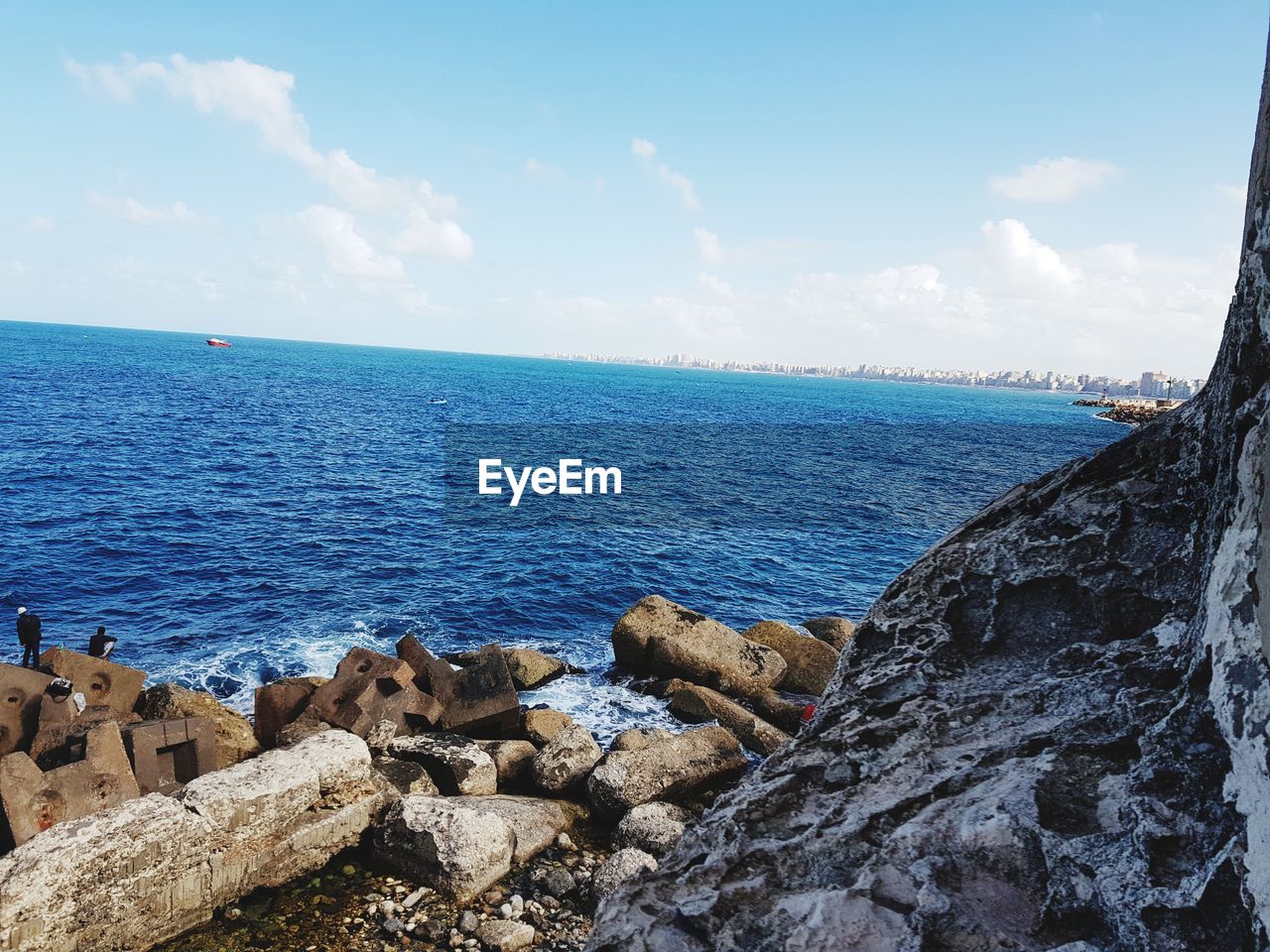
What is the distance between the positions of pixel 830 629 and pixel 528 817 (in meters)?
16.1

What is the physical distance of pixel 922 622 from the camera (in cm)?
530

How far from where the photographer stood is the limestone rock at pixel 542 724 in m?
18.1

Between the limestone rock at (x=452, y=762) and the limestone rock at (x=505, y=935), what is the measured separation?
12.7 feet

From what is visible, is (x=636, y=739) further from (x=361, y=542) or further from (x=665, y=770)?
(x=361, y=542)

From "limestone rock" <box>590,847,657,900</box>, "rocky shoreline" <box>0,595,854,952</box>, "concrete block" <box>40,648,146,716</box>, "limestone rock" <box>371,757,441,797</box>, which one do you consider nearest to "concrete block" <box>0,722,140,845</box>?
"rocky shoreline" <box>0,595,854,952</box>

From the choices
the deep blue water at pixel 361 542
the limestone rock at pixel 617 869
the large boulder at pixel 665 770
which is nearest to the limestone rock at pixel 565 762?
the large boulder at pixel 665 770

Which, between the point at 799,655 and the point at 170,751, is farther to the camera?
the point at 799,655

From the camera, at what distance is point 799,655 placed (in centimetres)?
2400

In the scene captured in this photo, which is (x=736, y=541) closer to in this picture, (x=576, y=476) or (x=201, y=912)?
(x=576, y=476)

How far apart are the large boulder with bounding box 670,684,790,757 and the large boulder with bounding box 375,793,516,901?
8.11 m

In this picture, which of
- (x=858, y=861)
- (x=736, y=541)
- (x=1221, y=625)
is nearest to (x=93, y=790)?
(x=858, y=861)

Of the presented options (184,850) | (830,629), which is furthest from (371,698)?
(830,629)

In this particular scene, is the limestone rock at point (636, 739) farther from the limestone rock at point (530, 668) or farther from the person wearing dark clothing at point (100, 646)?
the person wearing dark clothing at point (100, 646)
